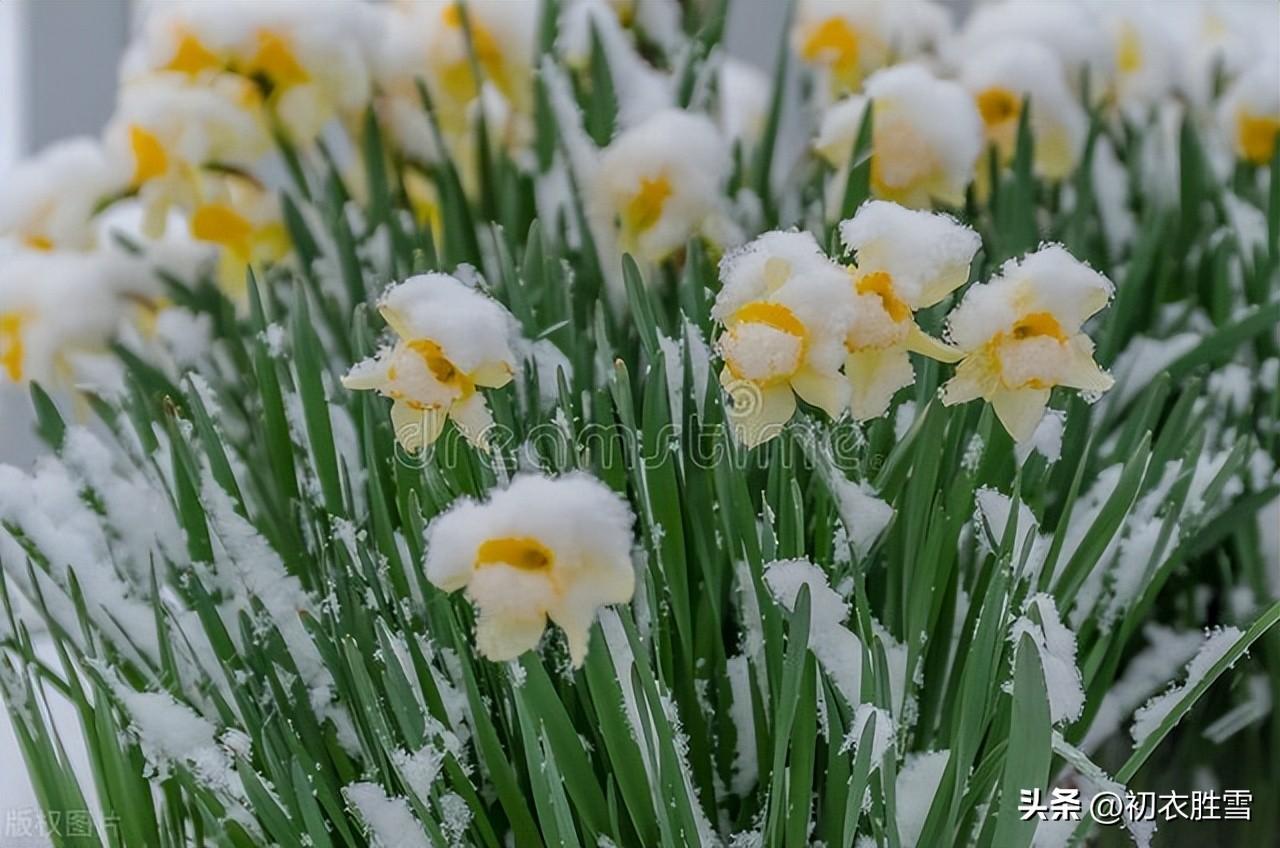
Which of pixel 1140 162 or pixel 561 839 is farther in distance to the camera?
pixel 1140 162

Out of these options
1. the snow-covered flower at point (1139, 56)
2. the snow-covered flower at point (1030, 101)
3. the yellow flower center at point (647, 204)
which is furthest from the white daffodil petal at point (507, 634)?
the snow-covered flower at point (1139, 56)

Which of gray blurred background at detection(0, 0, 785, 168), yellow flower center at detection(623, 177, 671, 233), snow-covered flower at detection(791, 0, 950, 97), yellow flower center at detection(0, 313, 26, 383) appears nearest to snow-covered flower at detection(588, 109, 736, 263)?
yellow flower center at detection(623, 177, 671, 233)

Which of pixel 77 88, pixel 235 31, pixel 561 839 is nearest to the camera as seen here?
pixel 561 839

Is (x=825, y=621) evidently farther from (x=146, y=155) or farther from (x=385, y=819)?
(x=146, y=155)

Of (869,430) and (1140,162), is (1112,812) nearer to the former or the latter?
(869,430)

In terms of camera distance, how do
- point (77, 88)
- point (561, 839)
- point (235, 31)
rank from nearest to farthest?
point (561, 839) → point (235, 31) → point (77, 88)

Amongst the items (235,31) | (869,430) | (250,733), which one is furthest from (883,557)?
(235,31)

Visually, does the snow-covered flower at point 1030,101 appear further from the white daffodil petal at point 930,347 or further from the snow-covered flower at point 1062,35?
the white daffodil petal at point 930,347
